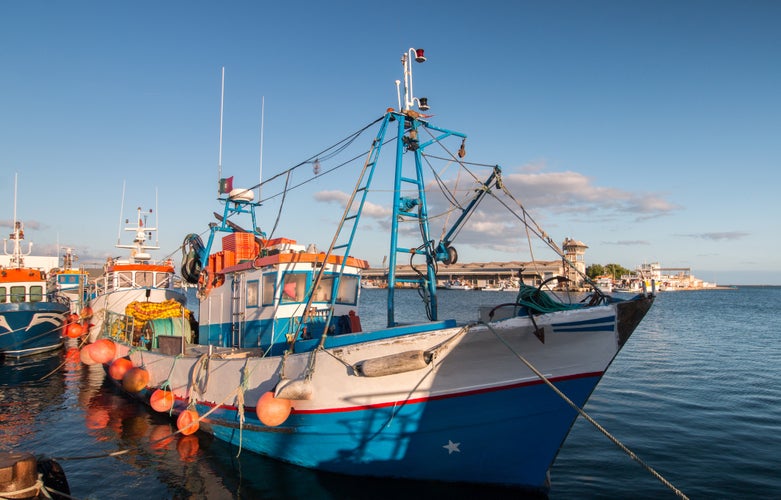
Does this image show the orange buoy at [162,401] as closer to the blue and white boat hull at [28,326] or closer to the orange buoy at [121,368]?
the orange buoy at [121,368]

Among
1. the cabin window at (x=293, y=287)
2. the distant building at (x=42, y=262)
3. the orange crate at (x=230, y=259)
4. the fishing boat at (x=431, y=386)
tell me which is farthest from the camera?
the distant building at (x=42, y=262)

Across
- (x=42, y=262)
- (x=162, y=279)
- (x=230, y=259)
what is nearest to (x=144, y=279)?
(x=162, y=279)

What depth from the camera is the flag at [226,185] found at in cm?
1505

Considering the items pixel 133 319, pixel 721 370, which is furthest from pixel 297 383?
pixel 721 370

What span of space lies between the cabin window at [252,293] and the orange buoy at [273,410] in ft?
12.8

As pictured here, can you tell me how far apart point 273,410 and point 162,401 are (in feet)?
16.6

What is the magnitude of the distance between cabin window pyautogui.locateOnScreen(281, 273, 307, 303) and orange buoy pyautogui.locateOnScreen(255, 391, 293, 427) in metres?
3.18

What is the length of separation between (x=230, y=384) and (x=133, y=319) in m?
7.80

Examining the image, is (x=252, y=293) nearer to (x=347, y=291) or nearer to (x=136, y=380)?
(x=347, y=291)

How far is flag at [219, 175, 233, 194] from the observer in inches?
592

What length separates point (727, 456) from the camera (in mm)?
9984

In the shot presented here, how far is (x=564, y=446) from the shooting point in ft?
34.6

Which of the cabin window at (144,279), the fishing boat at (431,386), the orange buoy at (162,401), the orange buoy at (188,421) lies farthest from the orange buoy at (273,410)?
the cabin window at (144,279)

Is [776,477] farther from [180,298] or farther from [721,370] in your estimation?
[180,298]
